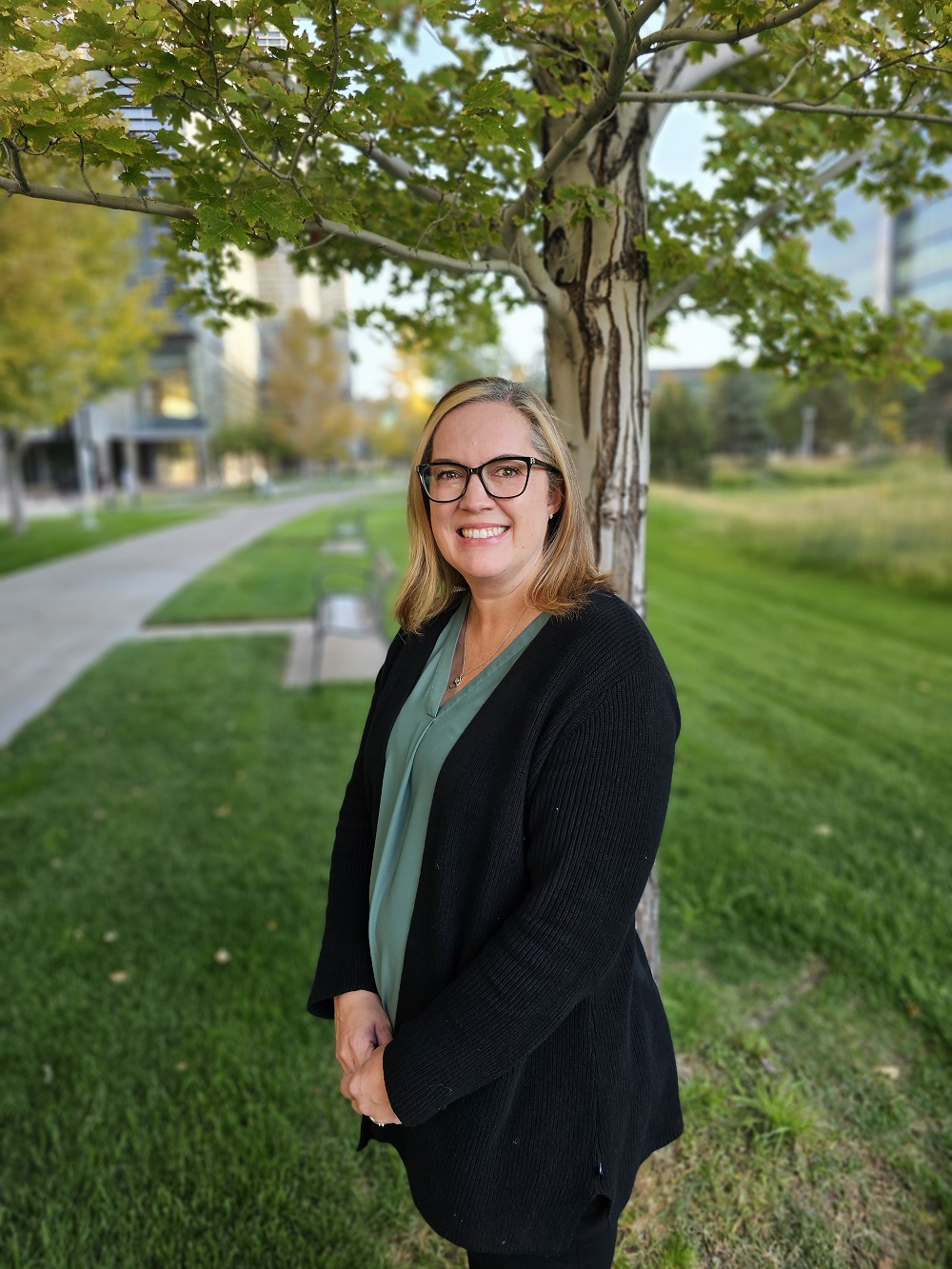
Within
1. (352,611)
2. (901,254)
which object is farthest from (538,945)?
(901,254)

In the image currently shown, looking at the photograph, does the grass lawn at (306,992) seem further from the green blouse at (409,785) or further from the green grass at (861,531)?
the green grass at (861,531)

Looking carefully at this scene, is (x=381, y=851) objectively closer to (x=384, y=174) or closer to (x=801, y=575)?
(x=384, y=174)

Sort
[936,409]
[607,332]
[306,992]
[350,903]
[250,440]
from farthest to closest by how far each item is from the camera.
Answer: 1. [250,440]
2. [936,409]
3. [306,992]
4. [607,332]
5. [350,903]

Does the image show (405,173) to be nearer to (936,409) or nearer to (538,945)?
(538,945)

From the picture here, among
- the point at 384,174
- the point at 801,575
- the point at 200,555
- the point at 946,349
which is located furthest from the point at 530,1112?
the point at 946,349

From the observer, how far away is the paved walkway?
24.9 feet

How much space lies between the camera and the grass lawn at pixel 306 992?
2340mm

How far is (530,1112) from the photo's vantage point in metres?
1.48

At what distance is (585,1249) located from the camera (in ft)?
5.09

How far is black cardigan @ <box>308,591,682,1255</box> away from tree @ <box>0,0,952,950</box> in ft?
3.28

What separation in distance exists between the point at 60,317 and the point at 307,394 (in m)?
30.2

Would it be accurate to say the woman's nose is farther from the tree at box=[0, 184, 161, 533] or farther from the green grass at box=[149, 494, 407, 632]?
the tree at box=[0, 184, 161, 533]

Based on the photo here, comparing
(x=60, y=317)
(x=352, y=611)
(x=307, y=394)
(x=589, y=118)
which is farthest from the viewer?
(x=307, y=394)

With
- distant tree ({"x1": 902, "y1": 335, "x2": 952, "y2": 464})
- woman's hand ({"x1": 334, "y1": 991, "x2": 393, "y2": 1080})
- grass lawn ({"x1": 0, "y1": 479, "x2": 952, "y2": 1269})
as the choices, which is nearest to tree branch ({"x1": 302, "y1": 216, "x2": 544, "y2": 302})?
woman's hand ({"x1": 334, "y1": 991, "x2": 393, "y2": 1080})
